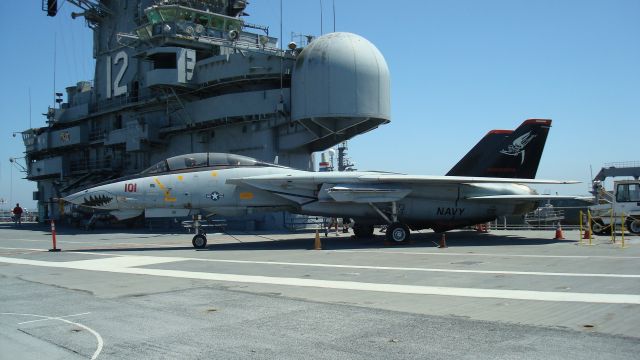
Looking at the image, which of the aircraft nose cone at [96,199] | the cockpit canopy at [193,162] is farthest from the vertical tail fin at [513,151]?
the aircraft nose cone at [96,199]

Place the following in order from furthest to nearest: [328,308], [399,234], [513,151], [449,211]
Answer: [513,151], [449,211], [399,234], [328,308]

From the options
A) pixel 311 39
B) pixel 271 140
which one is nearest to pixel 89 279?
pixel 271 140

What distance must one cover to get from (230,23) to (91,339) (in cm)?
3116

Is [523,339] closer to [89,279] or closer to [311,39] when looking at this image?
[89,279]

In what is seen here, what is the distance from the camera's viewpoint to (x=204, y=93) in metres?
31.0

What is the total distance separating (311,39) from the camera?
94.1ft

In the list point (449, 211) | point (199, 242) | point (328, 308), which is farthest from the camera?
point (449, 211)

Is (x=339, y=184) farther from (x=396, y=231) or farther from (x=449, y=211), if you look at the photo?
(x=449, y=211)

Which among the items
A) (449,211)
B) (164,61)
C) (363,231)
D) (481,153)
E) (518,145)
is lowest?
(363,231)

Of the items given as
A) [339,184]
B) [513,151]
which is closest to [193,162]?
[339,184]

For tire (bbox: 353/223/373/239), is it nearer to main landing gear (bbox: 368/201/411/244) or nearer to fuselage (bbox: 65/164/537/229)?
fuselage (bbox: 65/164/537/229)

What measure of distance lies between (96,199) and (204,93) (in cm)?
1650

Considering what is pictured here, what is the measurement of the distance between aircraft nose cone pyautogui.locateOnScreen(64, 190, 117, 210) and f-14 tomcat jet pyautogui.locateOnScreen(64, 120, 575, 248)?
0.01 meters

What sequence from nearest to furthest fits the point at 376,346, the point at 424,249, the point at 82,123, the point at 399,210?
1. the point at 376,346
2. the point at 424,249
3. the point at 399,210
4. the point at 82,123
